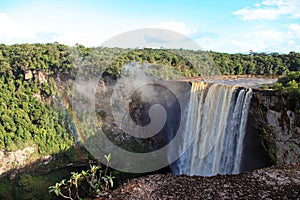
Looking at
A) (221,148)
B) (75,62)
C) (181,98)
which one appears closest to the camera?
(221,148)

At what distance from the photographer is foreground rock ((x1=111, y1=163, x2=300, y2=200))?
5.63 m

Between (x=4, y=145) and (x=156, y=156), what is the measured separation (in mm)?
12828

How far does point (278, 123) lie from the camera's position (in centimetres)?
1045

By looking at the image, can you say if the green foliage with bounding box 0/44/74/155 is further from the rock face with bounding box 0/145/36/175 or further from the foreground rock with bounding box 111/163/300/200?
the foreground rock with bounding box 111/163/300/200

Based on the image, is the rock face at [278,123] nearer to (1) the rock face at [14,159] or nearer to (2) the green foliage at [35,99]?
(2) the green foliage at [35,99]

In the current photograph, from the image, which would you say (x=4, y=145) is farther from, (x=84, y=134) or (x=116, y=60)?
(x=116, y=60)

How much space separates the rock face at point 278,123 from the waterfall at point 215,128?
549 millimetres

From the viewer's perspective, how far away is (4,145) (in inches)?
911

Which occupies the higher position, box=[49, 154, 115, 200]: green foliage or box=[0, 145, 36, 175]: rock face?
box=[49, 154, 115, 200]: green foliage

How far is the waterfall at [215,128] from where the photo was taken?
11664 mm

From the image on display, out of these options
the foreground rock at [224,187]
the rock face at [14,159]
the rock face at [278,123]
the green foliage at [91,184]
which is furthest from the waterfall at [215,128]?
the rock face at [14,159]

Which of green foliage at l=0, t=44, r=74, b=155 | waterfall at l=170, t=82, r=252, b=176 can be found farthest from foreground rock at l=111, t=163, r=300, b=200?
green foliage at l=0, t=44, r=74, b=155

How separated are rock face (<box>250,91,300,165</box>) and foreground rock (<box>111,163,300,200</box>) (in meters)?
3.34

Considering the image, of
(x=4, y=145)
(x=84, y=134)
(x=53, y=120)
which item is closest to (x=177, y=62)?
(x=84, y=134)
